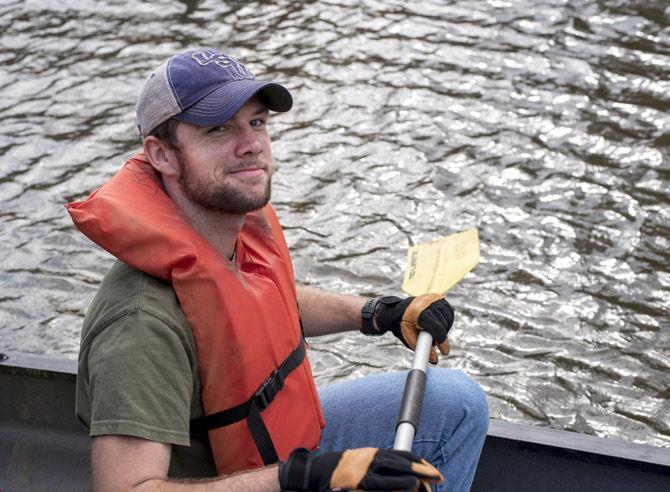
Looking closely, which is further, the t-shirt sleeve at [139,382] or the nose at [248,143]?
the nose at [248,143]

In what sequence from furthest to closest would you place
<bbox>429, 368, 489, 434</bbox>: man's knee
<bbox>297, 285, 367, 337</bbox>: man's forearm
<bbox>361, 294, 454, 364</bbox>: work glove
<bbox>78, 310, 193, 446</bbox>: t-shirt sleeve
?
<bbox>297, 285, 367, 337</bbox>: man's forearm → <bbox>361, 294, 454, 364</bbox>: work glove → <bbox>429, 368, 489, 434</bbox>: man's knee → <bbox>78, 310, 193, 446</bbox>: t-shirt sleeve

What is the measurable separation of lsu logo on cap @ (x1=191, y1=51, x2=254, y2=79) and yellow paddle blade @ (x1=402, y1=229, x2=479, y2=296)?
104 cm

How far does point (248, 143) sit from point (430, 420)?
3.00ft

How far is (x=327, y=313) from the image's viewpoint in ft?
10.0

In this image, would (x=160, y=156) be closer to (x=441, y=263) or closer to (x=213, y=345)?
(x=213, y=345)

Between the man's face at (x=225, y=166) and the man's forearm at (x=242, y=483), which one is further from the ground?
the man's face at (x=225, y=166)

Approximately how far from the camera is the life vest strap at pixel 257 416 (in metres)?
2.37

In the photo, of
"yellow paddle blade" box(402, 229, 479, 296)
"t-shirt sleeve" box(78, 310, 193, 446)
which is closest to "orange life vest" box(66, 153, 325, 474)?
"t-shirt sleeve" box(78, 310, 193, 446)

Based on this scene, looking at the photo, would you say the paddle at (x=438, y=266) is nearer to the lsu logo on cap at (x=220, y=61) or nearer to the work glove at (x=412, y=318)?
the work glove at (x=412, y=318)

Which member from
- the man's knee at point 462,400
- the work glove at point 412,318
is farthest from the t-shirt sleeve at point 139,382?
the work glove at point 412,318

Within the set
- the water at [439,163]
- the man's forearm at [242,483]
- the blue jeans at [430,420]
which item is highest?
the man's forearm at [242,483]

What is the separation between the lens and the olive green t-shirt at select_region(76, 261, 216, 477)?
209 centimetres

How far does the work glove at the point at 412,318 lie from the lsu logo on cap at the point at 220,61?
0.87m

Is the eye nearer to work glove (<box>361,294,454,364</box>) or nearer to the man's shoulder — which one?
the man's shoulder
